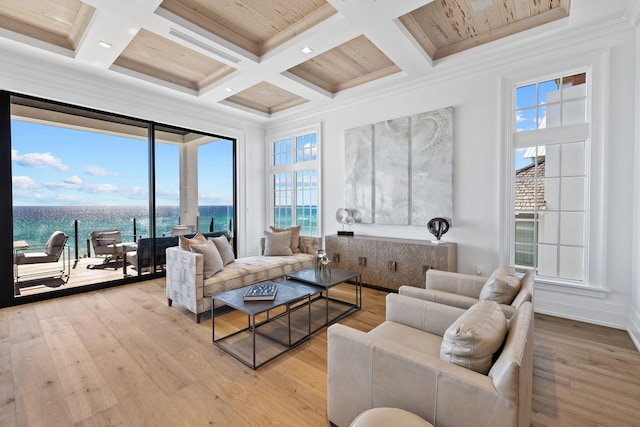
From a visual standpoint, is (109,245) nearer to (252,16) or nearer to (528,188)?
(252,16)

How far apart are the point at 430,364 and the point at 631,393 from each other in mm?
1847

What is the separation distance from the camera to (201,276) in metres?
3.15

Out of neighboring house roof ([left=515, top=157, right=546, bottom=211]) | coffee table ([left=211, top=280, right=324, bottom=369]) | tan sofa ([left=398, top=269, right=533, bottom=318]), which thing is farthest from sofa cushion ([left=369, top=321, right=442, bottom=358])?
neighboring house roof ([left=515, top=157, right=546, bottom=211])

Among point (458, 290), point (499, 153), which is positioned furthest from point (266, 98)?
point (458, 290)

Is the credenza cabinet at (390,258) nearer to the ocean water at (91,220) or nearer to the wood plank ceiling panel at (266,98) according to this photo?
the ocean water at (91,220)

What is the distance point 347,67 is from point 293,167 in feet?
7.77

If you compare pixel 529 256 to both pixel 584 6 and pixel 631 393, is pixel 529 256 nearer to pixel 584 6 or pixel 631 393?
pixel 631 393

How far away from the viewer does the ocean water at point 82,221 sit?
373cm

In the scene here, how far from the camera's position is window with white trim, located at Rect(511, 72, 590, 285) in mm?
3131

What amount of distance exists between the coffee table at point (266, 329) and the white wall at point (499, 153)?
223 centimetres

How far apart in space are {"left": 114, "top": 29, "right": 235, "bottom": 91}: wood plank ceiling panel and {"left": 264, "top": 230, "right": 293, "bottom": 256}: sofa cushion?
8.27 feet

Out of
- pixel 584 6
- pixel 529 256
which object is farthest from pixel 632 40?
pixel 529 256

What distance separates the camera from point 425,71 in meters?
3.87

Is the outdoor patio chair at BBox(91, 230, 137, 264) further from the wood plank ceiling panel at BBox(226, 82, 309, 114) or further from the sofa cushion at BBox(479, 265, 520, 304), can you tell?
the sofa cushion at BBox(479, 265, 520, 304)
